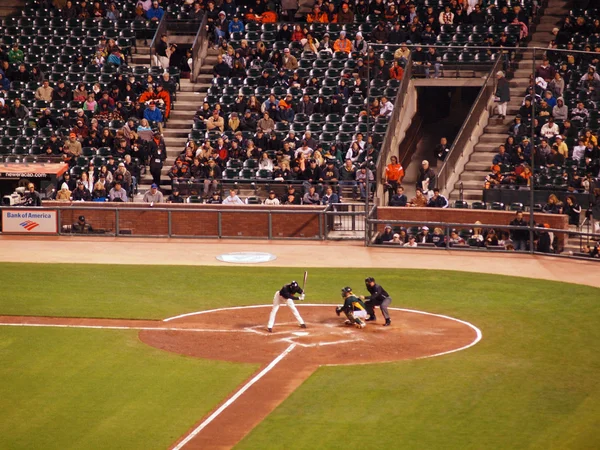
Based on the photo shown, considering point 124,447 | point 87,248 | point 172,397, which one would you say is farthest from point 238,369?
point 87,248

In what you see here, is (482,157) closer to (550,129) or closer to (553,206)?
(550,129)

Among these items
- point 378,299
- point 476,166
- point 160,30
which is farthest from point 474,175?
point 160,30

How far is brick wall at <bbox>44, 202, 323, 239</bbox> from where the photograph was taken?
35.3 meters

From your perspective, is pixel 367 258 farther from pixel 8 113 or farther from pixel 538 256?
pixel 8 113

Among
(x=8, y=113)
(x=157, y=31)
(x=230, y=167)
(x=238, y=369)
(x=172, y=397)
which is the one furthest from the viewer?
(x=157, y=31)

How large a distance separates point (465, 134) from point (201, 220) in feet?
29.5

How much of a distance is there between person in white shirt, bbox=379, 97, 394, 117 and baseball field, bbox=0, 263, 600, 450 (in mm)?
9295

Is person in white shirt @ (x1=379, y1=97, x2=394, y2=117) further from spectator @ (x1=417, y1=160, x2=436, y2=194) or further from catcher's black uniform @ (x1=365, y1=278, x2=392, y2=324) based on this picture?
catcher's black uniform @ (x1=365, y1=278, x2=392, y2=324)

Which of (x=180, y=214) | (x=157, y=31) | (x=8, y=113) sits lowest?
(x=180, y=214)

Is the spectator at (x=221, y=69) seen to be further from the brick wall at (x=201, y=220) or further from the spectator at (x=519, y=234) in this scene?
the spectator at (x=519, y=234)

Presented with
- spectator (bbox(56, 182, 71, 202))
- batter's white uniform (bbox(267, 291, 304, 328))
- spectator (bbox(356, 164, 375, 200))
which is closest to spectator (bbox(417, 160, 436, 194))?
spectator (bbox(356, 164, 375, 200))

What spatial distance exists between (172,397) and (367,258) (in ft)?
46.3

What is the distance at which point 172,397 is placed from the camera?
1955 cm

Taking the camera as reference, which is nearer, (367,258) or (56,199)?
(367,258)
